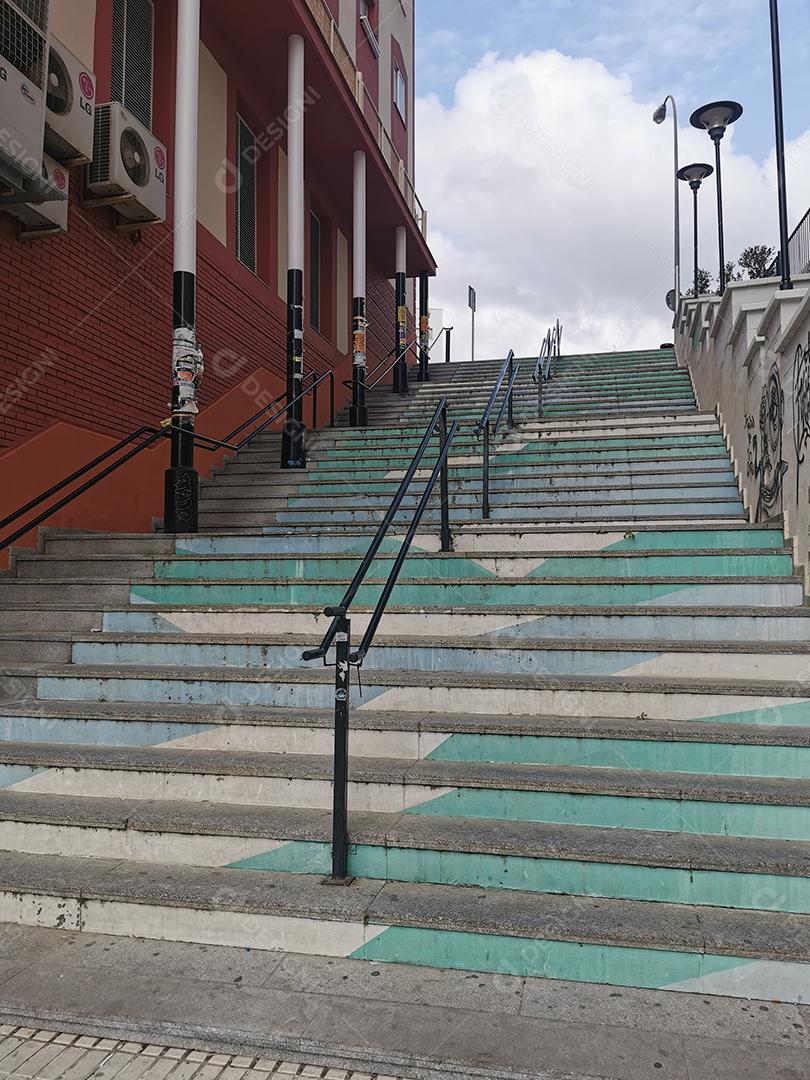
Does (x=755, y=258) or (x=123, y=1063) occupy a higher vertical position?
(x=755, y=258)

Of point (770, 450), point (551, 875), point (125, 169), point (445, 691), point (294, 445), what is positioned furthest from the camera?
point (294, 445)

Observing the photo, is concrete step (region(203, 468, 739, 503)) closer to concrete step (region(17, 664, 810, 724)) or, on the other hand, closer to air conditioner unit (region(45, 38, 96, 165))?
concrete step (region(17, 664, 810, 724))

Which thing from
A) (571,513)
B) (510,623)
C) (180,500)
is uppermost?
(180,500)

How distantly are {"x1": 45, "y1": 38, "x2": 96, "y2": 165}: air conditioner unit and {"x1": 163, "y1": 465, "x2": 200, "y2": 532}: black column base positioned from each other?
2781 millimetres

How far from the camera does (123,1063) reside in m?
2.51

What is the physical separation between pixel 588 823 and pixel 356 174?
12.4 metres

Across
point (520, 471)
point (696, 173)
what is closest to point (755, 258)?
point (696, 173)

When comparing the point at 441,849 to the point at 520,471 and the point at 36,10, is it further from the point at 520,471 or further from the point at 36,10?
the point at 36,10

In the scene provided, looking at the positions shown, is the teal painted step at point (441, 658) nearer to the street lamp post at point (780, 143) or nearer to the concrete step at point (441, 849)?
the concrete step at point (441, 849)

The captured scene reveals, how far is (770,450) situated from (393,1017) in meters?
4.63

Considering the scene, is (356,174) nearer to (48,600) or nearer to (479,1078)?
(48,600)

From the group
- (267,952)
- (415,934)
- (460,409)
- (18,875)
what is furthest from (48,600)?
(460,409)

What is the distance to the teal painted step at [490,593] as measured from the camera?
4785 millimetres

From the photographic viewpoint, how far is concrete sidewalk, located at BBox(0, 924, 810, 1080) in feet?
7.96
